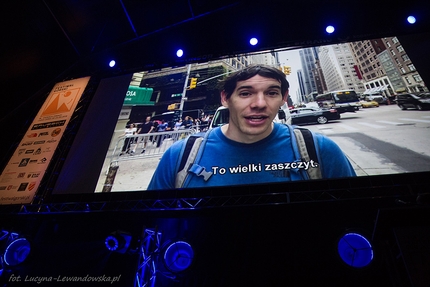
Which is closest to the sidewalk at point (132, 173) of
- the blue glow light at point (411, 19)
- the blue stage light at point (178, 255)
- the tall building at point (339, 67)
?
the blue stage light at point (178, 255)

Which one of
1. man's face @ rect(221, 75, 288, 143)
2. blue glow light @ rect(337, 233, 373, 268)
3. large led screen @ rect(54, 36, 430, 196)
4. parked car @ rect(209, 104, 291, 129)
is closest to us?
blue glow light @ rect(337, 233, 373, 268)

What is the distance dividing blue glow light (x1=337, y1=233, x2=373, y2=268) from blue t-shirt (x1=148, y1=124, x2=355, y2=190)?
0.89 metres

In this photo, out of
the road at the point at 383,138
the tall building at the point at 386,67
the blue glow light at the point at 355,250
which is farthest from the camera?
the tall building at the point at 386,67

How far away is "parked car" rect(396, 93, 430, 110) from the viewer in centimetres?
333

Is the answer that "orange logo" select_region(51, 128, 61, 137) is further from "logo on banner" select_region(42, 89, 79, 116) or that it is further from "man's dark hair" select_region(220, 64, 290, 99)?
"man's dark hair" select_region(220, 64, 290, 99)

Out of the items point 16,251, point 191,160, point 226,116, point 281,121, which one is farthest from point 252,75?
point 16,251

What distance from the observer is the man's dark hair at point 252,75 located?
3.76 m

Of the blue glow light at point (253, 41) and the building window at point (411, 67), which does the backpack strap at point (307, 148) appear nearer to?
the building window at point (411, 67)

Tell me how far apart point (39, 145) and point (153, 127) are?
244cm

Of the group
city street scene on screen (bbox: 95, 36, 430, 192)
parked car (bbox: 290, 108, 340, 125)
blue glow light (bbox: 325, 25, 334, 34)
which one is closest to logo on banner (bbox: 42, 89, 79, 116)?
city street scene on screen (bbox: 95, 36, 430, 192)

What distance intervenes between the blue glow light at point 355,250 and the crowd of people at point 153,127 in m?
2.88

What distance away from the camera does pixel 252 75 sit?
149 inches

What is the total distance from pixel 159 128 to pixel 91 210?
1.89 meters

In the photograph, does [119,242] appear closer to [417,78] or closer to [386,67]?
[386,67]
